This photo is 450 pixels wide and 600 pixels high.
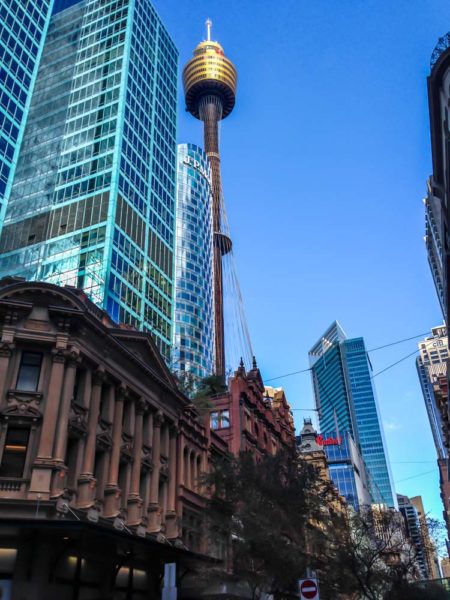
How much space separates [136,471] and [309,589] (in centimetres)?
1777

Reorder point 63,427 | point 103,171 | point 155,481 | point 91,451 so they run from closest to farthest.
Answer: point 63,427 < point 91,451 < point 155,481 < point 103,171

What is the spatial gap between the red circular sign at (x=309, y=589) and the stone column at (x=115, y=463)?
14.8m

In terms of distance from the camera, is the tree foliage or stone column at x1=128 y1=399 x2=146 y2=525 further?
stone column at x1=128 y1=399 x2=146 y2=525

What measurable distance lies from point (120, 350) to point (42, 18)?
7029 cm

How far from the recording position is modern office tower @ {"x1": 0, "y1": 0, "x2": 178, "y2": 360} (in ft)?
246

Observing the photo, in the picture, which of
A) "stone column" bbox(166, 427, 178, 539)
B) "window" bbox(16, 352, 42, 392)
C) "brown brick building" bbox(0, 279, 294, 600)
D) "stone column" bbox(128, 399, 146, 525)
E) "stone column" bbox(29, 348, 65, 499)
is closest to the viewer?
"brown brick building" bbox(0, 279, 294, 600)

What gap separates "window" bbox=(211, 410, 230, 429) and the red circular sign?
36.3m

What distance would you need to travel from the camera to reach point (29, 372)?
2833cm

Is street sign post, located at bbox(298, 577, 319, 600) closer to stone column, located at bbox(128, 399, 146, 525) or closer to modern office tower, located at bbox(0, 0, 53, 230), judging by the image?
stone column, located at bbox(128, 399, 146, 525)

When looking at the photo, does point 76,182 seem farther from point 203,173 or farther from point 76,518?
point 203,173

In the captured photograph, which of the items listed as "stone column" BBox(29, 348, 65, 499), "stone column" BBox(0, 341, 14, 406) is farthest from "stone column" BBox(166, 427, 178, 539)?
"stone column" BBox(0, 341, 14, 406)

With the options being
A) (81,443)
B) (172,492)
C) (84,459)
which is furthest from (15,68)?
(84,459)

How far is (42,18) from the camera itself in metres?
83.6

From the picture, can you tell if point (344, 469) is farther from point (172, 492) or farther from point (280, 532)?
point (280, 532)
